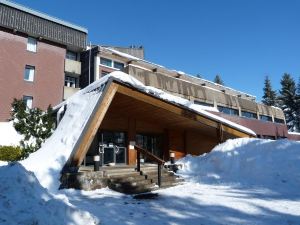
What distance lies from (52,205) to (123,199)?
3.88m

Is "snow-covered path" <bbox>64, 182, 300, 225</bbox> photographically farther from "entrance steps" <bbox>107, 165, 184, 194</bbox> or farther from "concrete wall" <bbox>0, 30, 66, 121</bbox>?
"concrete wall" <bbox>0, 30, 66, 121</bbox>

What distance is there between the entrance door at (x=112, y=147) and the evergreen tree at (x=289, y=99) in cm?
5100

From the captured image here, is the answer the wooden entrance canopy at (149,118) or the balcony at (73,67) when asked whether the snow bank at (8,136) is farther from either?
the balcony at (73,67)

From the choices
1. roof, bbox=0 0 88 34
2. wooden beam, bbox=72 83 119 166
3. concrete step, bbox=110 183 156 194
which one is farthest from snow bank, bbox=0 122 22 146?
roof, bbox=0 0 88 34

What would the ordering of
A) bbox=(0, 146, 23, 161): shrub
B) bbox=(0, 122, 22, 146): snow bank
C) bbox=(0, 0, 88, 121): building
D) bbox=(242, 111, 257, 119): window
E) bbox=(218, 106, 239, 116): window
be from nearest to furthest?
bbox=(0, 146, 23, 161): shrub, bbox=(0, 122, 22, 146): snow bank, bbox=(0, 0, 88, 121): building, bbox=(218, 106, 239, 116): window, bbox=(242, 111, 257, 119): window

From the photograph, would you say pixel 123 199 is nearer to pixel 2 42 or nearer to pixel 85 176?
pixel 85 176

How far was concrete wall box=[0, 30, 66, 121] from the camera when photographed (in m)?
27.9

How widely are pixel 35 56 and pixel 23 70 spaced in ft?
7.11

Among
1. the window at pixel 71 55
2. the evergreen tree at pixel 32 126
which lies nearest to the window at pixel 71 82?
the window at pixel 71 55

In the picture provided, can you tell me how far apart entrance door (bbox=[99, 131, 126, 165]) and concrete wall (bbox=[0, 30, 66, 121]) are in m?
13.7

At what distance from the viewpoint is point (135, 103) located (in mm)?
16156

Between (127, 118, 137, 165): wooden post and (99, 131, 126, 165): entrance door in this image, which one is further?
(127, 118, 137, 165): wooden post

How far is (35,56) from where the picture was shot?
30688 mm

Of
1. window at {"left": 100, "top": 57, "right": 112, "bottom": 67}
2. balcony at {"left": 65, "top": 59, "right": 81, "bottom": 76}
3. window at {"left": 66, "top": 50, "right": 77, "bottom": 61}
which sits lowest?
balcony at {"left": 65, "top": 59, "right": 81, "bottom": 76}
